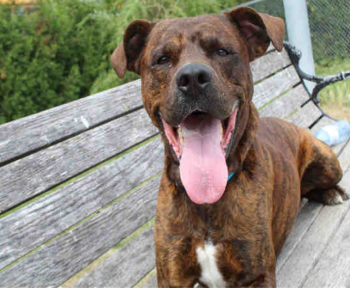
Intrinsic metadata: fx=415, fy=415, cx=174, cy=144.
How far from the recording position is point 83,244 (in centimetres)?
246

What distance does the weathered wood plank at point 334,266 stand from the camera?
240 centimetres

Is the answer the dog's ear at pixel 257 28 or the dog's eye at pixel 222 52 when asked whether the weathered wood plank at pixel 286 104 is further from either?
the dog's eye at pixel 222 52

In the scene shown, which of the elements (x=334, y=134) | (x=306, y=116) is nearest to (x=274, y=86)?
(x=306, y=116)

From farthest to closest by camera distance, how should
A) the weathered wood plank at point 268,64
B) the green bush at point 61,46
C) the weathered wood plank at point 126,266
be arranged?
1. the green bush at point 61,46
2. the weathered wood plank at point 268,64
3. the weathered wood plank at point 126,266

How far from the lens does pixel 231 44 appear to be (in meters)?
2.19

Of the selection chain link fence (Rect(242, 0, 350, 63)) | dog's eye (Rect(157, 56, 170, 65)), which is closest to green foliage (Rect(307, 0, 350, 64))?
chain link fence (Rect(242, 0, 350, 63))

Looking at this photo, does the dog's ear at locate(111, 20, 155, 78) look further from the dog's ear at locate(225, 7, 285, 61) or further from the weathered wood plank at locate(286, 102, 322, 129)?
the weathered wood plank at locate(286, 102, 322, 129)

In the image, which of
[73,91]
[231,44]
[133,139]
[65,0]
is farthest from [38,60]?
[231,44]

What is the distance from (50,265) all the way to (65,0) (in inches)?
189

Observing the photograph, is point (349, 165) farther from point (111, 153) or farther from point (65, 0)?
point (65, 0)

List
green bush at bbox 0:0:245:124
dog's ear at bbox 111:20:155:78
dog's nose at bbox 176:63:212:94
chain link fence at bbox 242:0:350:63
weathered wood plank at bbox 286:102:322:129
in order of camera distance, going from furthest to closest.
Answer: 1. chain link fence at bbox 242:0:350:63
2. green bush at bbox 0:0:245:124
3. weathered wood plank at bbox 286:102:322:129
4. dog's ear at bbox 111:20:155:78
5. dog's nose at bbox 176:63:212:94

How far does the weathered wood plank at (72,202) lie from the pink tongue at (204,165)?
29.0 inches

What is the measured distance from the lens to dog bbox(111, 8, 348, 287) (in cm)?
204

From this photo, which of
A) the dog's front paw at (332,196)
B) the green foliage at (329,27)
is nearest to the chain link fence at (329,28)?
the green foliage at (329,27)
